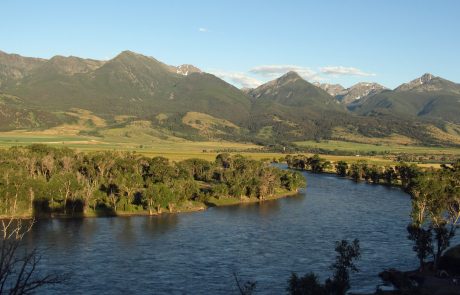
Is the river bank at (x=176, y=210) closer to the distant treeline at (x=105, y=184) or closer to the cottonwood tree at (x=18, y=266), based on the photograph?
the distant treeline at (x=105, y=184)

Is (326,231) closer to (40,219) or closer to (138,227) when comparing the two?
(138,227)

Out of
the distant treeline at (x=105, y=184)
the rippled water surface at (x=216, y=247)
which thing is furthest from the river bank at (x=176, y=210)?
the rippled water surface at (x=216, y=247)

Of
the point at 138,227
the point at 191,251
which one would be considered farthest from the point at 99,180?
the point at 191,251

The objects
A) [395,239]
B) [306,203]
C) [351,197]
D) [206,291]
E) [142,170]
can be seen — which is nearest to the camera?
[206,291]

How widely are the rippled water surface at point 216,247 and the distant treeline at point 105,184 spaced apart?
9300 mm

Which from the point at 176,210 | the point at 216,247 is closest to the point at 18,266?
the point at 216,247

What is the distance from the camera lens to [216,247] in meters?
99.6

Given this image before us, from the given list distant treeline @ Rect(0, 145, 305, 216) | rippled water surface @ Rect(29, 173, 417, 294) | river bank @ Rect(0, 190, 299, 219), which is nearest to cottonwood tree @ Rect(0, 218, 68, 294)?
river bank @ Rect(0, 190, 299, 219)

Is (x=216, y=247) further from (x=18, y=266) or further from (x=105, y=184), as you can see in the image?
(x=105, y=184)

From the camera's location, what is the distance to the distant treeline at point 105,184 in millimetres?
131750

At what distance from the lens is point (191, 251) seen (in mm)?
96000

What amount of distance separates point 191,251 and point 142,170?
9515 cm

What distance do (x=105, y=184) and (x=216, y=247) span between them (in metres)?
66.3

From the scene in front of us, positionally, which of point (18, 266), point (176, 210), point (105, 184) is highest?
point (105, 184)
